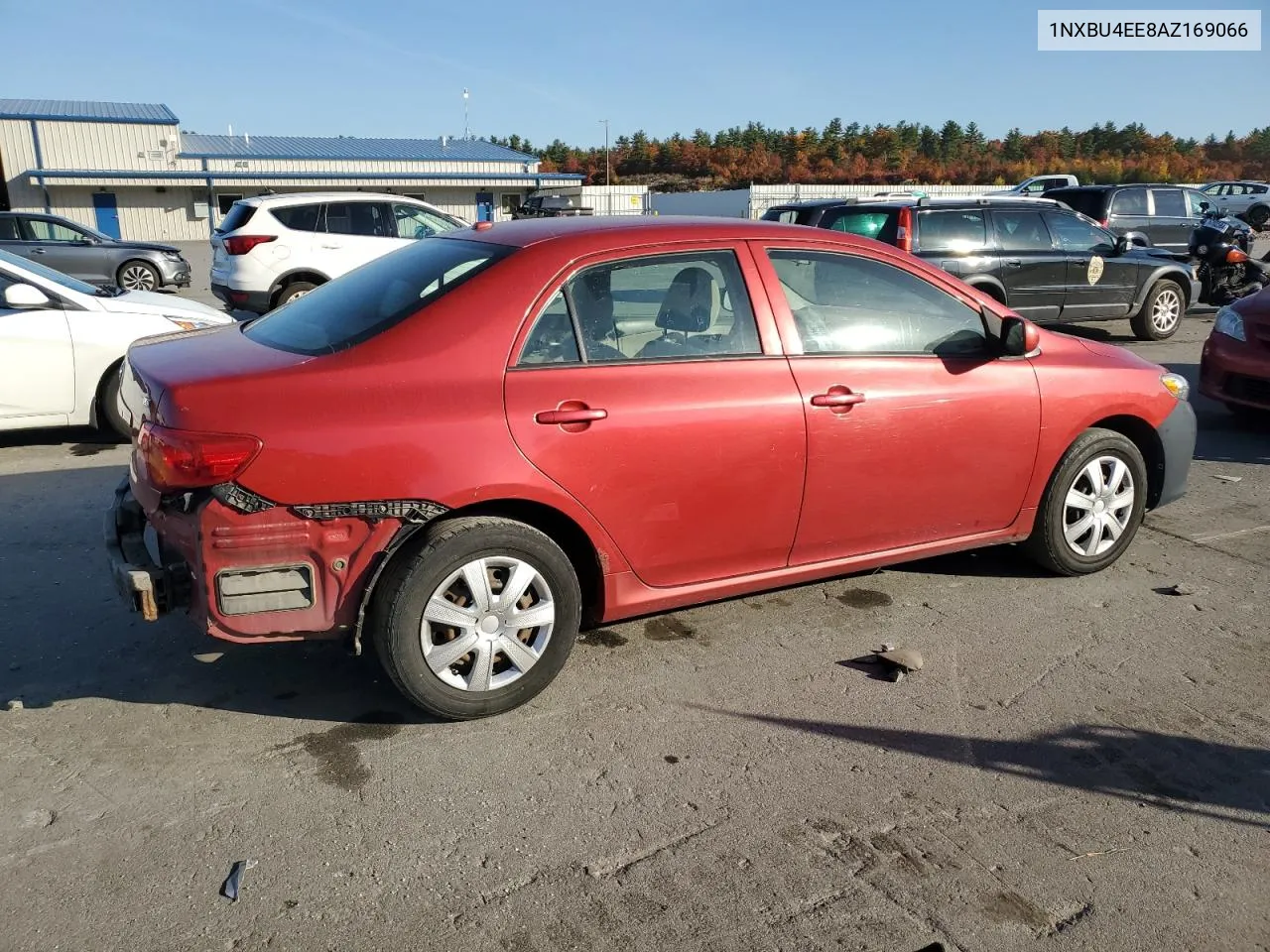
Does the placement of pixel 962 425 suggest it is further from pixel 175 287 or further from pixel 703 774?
pixel 175 287

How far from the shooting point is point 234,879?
2.74 meters

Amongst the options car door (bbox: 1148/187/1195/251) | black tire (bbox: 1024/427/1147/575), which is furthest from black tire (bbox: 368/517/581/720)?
car door (bbox: 1148/187/1195/251)

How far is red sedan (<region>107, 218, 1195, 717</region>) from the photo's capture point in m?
3.27

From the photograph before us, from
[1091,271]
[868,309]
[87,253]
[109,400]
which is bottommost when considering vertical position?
[109,400]

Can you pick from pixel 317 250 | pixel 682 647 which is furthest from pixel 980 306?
pixel 317 250

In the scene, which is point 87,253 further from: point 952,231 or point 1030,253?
point 1030,253

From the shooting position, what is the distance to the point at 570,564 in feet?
11.9

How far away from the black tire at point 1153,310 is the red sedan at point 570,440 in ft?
29.1

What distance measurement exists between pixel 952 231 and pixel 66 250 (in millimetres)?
14732

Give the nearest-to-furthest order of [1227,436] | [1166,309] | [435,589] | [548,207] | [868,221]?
[435,589] → [1227,436] → [868,221] → [1166,309] → [548,207]

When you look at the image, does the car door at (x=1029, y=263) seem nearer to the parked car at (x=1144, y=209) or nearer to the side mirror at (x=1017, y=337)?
the parked car at (x=1144, y=209)

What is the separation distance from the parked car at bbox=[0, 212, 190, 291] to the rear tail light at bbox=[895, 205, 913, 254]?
12.7 meters

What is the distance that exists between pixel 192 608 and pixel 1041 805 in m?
2.76

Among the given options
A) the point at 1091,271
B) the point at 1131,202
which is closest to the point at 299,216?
the point at 1091,271
